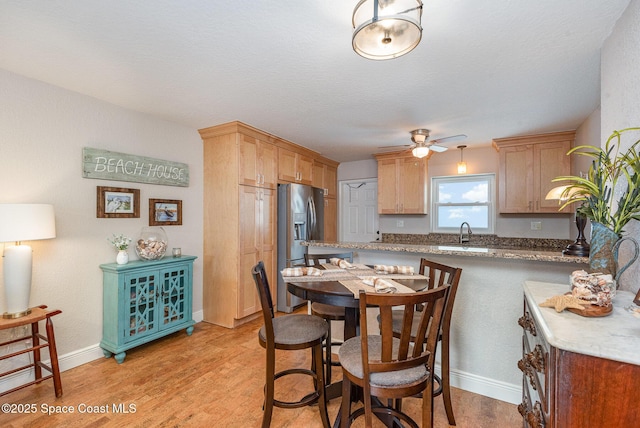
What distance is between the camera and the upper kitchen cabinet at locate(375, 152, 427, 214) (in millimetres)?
4543

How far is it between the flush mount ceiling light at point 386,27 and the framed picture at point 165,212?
2.73 metres

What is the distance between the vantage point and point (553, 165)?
3.66m

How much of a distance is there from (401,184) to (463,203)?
1018mm

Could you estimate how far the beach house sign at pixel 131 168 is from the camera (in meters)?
2.64

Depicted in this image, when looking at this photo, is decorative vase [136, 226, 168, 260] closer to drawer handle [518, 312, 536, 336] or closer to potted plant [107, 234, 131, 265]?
potted plant [107, 234, 131, 265]

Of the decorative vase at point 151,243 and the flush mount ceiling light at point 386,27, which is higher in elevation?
the flush mount ceiling light at point 386,27

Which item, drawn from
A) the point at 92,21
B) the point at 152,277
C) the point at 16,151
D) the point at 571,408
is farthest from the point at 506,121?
the point at 16,151

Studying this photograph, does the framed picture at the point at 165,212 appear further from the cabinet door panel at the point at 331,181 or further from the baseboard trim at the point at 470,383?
the cabinet door panel at the point at 331,181

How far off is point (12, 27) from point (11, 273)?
160 cm

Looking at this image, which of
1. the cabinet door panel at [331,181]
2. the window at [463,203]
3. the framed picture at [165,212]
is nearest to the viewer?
the framed picture at [165,212]

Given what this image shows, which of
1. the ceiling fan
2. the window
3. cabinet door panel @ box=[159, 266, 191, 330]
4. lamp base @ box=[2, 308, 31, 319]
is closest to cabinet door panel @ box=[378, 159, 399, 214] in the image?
the window

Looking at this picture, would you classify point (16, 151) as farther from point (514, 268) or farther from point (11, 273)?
point (514, 268)

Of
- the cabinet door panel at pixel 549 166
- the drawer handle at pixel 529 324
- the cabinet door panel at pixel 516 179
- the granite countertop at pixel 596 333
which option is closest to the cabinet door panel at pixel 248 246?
the drawer handle at pixel 529 324

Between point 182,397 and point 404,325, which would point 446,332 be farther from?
point 182,397
